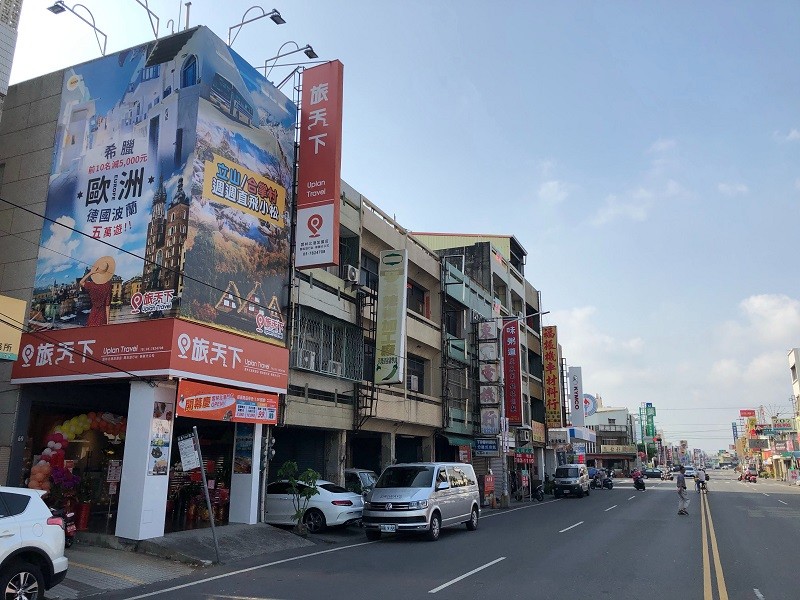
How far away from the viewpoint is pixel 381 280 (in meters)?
25.8

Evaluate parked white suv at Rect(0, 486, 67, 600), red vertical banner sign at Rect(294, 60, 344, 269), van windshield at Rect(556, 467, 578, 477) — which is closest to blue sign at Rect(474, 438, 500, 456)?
van windshield at Rect(556, 467, 578, 477)

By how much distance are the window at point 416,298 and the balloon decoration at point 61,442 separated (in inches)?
647

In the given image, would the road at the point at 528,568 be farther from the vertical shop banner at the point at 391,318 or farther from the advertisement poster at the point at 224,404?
the vertical shop banner at the point at 391,318

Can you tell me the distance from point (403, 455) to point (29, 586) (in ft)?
82.3

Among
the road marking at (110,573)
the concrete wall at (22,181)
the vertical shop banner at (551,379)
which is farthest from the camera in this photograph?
the vertical shop banner at (551,379)

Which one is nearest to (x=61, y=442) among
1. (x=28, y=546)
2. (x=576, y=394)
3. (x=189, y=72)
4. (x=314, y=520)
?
(x=314, y=520)

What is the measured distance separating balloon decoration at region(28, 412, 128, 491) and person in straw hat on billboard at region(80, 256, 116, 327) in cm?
285

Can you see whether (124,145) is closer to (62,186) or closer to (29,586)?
(62,186)

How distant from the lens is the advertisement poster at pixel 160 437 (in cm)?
1459

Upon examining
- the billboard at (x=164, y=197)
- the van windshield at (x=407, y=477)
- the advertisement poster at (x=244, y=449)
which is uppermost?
the billboard at (x=164, y=197)

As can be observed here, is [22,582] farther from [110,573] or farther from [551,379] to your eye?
[551,379]

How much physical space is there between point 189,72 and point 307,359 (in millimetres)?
9632

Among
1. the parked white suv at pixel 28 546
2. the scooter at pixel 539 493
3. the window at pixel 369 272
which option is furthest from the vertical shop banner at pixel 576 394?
the parked white suv at pixel 28 546

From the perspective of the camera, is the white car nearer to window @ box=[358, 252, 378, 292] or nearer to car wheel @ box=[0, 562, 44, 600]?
window @ box=[358, 252, 378, 292]
